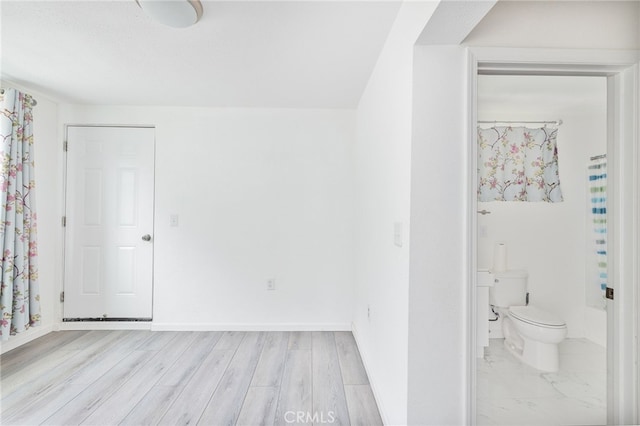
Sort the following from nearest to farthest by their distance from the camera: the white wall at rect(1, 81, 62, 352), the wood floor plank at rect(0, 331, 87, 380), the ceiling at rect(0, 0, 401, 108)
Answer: the ceiling at rect(0, 0, 401, 108), the wood floor plank at rect(0, 331, 87, 380), the white wall at rect(1, 81, 62, 352)

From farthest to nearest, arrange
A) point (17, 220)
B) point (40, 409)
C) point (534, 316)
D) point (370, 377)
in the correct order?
point (17, 220) < point (534, 316) < point (370, 377) < point (40, 409)

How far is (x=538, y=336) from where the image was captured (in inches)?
90.6

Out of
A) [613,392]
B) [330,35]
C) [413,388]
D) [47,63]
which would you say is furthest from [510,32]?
[47,63]

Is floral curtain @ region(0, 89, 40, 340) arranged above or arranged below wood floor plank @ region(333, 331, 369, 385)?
above

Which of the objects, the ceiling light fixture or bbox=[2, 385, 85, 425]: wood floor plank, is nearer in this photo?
the ceiling light fixture

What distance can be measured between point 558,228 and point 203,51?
11.4ft

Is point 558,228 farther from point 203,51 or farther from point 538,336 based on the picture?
point 203,51

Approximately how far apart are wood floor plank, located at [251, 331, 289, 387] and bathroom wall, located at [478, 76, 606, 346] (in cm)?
204

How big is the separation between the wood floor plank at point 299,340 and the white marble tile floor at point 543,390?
1.46 m

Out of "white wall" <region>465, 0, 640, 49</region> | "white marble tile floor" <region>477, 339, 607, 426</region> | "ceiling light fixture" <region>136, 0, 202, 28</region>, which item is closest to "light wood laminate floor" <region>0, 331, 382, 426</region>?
"white marble tile floor" <region>477, 339, 607, 426</region>

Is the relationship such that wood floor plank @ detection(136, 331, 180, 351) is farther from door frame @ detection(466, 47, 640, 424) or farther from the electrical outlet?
door frame @ detection(466, 47, 640, 424)

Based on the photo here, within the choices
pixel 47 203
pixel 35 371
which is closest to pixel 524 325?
pixel 35 371

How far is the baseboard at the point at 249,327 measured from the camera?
310 centimetres

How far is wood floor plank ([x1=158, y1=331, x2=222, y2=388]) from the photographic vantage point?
2.19 m
